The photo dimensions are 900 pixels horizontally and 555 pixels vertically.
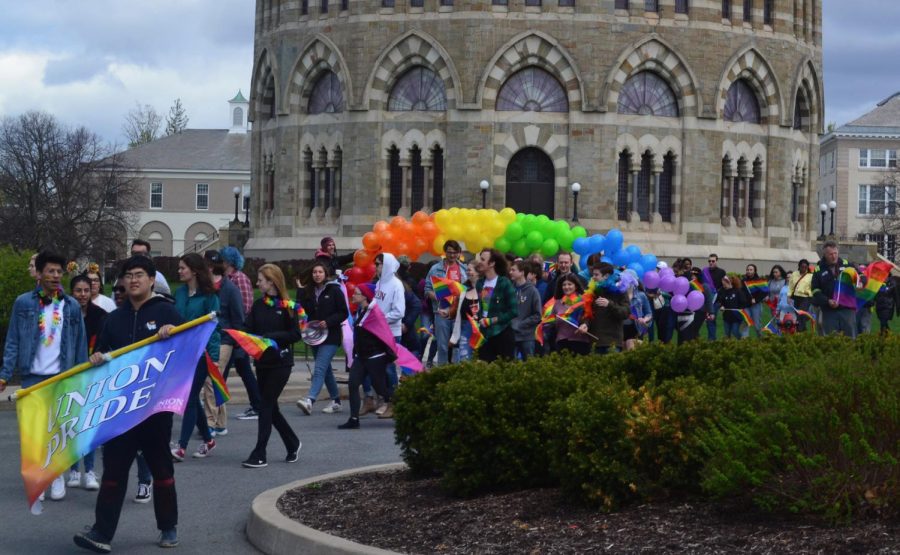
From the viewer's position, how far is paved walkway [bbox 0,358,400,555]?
10070 millimetres

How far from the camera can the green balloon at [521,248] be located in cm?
3003

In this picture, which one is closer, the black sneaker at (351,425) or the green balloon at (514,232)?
the black sneaker at (351,425)

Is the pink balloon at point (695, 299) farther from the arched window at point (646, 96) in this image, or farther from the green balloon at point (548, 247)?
the arched window at point (646, 96)

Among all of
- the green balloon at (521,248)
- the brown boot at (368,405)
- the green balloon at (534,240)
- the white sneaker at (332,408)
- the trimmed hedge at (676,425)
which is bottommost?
the white sneaker at (332,408)

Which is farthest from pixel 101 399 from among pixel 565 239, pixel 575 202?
pixel 575 202

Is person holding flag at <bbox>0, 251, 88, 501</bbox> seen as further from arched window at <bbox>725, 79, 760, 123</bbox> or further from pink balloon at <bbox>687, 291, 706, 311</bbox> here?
arched window at <bbox>725, 79, 760, 123</bbox>

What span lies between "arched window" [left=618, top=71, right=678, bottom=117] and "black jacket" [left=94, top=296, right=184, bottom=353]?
1407 inches

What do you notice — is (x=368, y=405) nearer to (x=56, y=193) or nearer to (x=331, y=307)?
(x=331, y=307)

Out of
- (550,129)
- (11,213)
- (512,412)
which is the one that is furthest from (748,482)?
(11,213)

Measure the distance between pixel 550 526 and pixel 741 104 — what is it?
129 ft

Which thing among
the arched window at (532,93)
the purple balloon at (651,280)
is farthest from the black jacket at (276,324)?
the arched window at (532,93)

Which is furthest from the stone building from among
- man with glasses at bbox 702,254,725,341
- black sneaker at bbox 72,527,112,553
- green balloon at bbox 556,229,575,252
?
black sneaker at bbox 72,527,112,553

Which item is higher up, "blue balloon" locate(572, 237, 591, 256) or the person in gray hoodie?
"blue balloon" locate(572, 237, 591, 256)

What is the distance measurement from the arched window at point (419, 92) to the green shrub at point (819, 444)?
36553 mm
